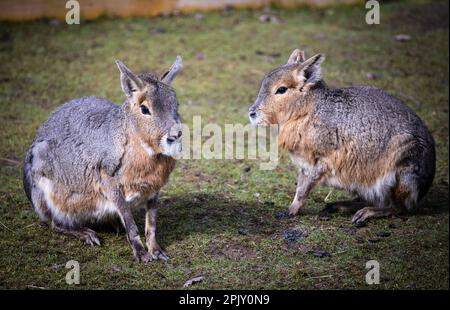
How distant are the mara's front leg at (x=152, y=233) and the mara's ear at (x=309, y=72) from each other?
5.60ft

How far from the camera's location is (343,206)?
248 inches

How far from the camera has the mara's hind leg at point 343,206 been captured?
20.6ft

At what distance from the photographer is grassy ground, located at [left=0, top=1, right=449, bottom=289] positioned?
519 centimetres

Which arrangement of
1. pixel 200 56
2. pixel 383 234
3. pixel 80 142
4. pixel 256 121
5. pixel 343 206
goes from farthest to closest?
pixel 200 56, pixel 343 206, pixel 256 121, pixel 383 234, pixel 80 142

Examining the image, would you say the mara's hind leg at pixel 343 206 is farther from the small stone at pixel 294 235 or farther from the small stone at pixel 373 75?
the small stone at pixel 373 75

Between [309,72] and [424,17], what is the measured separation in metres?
6.16

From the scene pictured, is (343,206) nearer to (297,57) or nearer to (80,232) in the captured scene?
(297,57)

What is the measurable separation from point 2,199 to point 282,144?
2.65 meters

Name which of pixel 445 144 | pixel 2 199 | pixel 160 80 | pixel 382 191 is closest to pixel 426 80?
pixel 445 144

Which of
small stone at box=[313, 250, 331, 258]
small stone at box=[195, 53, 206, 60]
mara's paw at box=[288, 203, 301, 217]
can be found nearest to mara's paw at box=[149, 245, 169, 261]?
small stone at box=[313, 250, 331, 258]

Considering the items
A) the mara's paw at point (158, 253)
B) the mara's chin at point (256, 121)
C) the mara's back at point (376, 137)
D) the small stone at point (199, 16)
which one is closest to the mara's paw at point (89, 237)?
the mara's paw at point (158, 253)

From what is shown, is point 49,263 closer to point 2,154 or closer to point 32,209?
point 32,209

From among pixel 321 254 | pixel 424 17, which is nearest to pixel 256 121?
→ pixel 321 254

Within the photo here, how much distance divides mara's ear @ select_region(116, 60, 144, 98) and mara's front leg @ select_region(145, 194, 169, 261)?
89 centimetres
